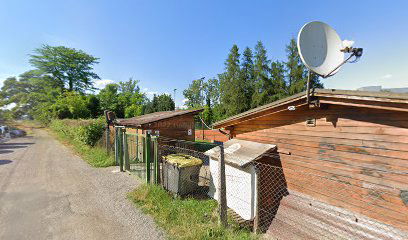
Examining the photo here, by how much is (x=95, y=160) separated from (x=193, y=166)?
6.74 meters

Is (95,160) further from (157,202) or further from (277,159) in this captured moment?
(277,159)

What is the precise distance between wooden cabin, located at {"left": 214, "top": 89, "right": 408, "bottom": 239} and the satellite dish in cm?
50

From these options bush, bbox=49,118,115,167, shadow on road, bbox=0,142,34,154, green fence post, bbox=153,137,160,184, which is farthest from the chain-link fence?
shadow on road, bbox=0,142,34,154

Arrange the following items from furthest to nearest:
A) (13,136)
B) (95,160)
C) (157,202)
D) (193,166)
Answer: (13,136)
(95,160)
(193,166)
(157,202)

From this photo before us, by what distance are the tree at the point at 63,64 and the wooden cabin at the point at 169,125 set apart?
30.6m

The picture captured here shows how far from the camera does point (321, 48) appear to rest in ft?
12.6

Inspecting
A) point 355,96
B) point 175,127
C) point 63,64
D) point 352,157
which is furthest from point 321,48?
point 63,64

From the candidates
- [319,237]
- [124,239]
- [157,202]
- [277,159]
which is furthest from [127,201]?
[319,237]

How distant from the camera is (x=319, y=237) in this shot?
12.0ft

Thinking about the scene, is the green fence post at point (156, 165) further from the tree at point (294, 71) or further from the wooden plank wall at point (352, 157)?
the tree at point (294, 71)

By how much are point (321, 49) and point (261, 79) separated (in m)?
31.0

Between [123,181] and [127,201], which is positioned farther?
[123,181]

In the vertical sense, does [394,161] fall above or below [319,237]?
above

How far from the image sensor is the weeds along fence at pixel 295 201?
3229mm
